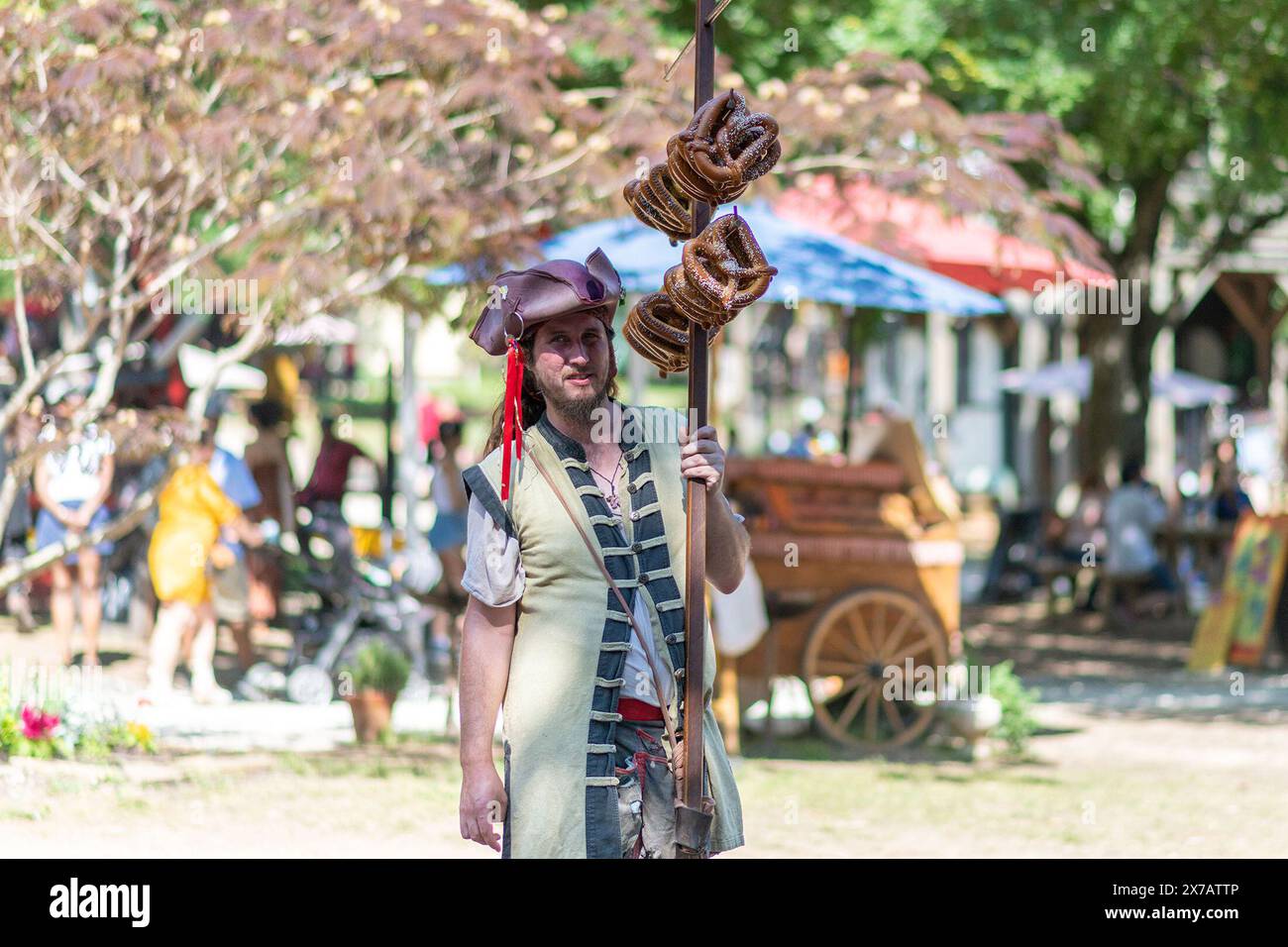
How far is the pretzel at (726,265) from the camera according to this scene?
347 cm

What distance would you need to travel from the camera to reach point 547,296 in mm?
3660

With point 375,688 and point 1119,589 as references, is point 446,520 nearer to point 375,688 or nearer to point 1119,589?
point 375,688

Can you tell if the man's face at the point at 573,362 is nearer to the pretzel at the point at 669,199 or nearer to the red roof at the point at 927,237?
the pretzel at the point at 669,199

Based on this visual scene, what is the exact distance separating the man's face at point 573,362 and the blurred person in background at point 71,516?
6.27 meters

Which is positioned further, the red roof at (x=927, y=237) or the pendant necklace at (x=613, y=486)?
the red roof at (x=927, y=237)

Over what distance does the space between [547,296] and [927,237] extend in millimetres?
9113

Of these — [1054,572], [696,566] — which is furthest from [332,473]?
[696,566]

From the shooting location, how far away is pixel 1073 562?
17.4 meters

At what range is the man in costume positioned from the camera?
363 centimetres

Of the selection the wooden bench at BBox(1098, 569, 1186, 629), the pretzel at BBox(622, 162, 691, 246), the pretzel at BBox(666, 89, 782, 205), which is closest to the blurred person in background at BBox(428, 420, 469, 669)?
the wooden bench at BBox(1098, 569, 1186, 629)

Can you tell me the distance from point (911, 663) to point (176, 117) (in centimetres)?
462

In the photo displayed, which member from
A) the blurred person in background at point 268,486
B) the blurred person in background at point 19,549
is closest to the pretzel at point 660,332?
the blurred person in background at point 19,549

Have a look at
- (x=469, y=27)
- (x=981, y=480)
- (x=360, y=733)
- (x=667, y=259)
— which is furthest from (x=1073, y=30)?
(x=981, y=480)

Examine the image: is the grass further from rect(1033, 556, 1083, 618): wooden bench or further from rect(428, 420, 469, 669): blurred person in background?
rect(1033, 556, 1083, 618): wooden bench
